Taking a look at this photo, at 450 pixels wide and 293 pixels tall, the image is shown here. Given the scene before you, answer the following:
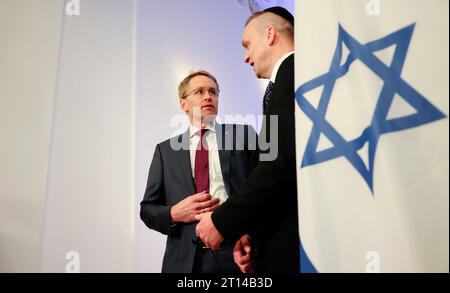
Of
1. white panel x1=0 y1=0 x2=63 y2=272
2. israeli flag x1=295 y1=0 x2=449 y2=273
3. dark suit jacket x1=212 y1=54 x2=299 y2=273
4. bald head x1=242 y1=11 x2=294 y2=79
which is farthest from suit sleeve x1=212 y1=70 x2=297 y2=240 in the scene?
white panel x1=0 y1=0 x2=63 y2=272

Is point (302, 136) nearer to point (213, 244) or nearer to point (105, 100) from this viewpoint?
point (213, 244)

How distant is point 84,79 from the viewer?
193 centimetres

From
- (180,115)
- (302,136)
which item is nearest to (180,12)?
(180,115)

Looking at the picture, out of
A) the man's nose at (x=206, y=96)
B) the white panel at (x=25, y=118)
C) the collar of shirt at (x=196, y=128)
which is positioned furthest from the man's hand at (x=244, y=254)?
the white panel at (x=25, y=118)

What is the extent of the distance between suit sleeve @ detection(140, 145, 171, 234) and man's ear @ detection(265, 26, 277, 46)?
0.69 metres

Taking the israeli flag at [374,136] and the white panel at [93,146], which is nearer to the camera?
the israeli flag at [374,136]

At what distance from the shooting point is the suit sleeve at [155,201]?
63.1 inches

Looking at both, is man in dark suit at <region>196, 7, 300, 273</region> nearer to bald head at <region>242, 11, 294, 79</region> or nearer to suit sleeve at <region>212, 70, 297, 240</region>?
suit sleeve at <region>212, 70, 297, 240</region>

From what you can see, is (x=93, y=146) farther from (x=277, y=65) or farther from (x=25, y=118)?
(x=277, y=65)

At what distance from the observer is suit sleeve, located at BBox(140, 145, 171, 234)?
1.60 m

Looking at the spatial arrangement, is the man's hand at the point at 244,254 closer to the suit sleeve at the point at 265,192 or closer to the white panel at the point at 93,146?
the suit sleeve at the point at 265,192

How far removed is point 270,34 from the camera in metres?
1.47

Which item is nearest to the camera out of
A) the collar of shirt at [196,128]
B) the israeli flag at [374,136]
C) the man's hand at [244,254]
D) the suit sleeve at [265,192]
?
the israeli flag at [374,136]

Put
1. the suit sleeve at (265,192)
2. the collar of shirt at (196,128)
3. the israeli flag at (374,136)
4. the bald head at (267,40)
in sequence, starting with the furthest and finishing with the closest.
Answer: the collar of shirt at (196,128) < the bald head at (267,40) < the suit sleeve at (265,192) < the israeli flag at (374,136)
